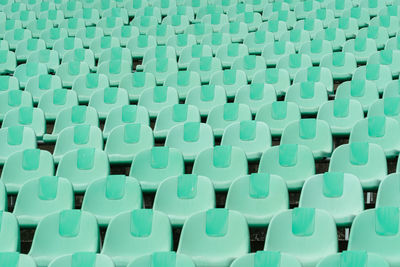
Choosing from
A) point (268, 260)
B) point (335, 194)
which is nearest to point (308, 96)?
point (335, 194)

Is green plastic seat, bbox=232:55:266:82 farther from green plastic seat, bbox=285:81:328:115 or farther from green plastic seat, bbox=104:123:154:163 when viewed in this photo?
green plastic seat, bbox=104:123:154:163

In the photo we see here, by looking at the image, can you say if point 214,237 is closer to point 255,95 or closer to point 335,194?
point 335,194

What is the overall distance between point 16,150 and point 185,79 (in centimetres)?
127

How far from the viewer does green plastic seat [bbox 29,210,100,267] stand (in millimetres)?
3078

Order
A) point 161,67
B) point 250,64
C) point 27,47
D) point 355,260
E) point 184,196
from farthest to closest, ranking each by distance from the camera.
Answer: point 27,47
point 161,67
point 250,64
point 184,196
point 355,260

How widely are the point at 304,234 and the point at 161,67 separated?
7.75ft


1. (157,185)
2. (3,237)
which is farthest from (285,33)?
(3,237)

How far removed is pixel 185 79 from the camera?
4.79m

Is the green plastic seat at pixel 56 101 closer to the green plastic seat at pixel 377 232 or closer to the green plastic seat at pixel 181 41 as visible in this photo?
the green plastic seat at pixel 181 41

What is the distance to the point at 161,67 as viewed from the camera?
504 centimetres

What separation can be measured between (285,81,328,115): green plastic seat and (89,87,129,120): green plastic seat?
3.44ft

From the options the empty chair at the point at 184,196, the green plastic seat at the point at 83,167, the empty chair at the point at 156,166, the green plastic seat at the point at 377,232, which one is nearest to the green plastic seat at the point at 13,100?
the green plastic seat at the point at 83,167

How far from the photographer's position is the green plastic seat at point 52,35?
575cm

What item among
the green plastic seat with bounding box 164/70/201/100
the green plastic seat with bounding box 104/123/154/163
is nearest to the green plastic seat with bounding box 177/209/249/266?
the green plastic seat with bounding box 104/123/154/163
